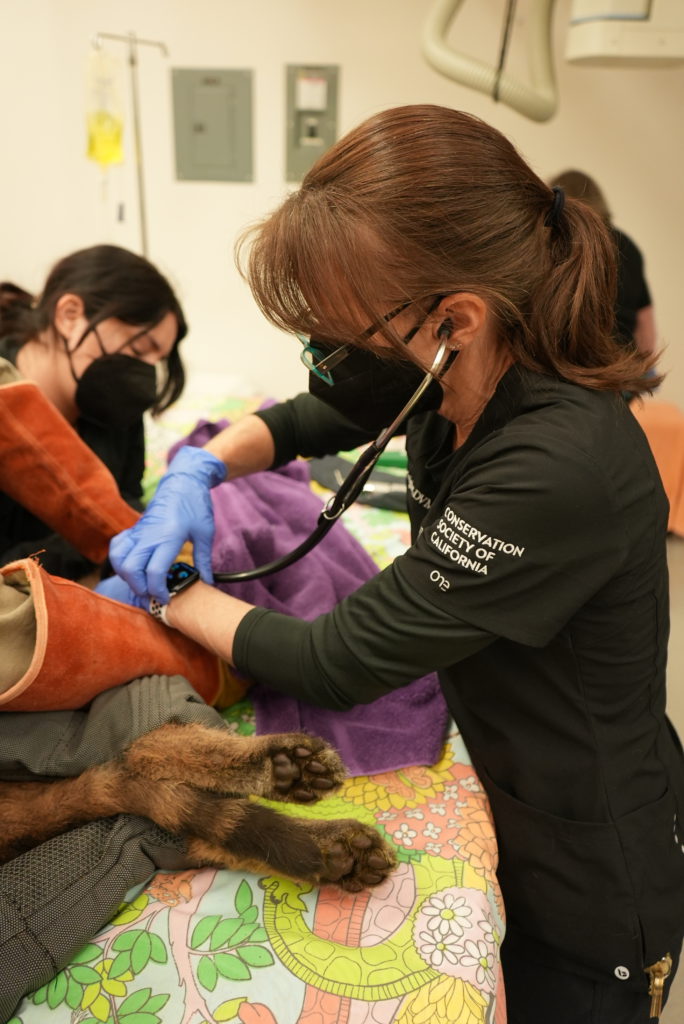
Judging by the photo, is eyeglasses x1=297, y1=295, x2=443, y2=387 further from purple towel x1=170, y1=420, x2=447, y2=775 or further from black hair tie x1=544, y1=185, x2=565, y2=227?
purple towel x1=170, y1=420, x2=447, y2=775

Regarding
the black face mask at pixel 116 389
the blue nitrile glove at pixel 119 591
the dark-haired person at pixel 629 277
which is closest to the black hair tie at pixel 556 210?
the blue nitrile glove at pixel 119 591

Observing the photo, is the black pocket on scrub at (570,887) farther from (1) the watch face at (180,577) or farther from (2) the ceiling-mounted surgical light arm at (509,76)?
(2) the ceiling-mounted surgical light arm at (509,76)

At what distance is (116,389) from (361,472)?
30.0 inches

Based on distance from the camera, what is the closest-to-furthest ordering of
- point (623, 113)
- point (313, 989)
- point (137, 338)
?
1. point (313, 989)
2. point (137, 338)
3. point (623, 113)

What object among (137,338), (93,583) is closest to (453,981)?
Result: (93,583)

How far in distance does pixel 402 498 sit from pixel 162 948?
131 cm

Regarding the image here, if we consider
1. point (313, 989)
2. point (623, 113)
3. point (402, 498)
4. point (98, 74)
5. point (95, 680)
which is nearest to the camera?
point (313, 989)

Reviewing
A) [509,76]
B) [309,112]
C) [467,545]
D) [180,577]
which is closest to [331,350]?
[467,545]

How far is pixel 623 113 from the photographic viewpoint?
322 cm

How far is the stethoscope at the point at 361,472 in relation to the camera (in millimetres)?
866

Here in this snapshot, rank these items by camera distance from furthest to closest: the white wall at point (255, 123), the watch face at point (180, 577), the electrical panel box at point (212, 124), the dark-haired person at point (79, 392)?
the electrical panel box at point (212, 124), the white wall at point (255, 123), the dark-haired person at point (79, 392), the watch face at point (180, 577)

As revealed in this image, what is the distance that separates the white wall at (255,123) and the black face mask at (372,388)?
8.12 feet

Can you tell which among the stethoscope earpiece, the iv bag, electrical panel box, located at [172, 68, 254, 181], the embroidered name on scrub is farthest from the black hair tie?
electrical panel box, located at [172, 68, 254, 181]

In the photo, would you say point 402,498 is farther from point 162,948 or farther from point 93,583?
point 162,948
